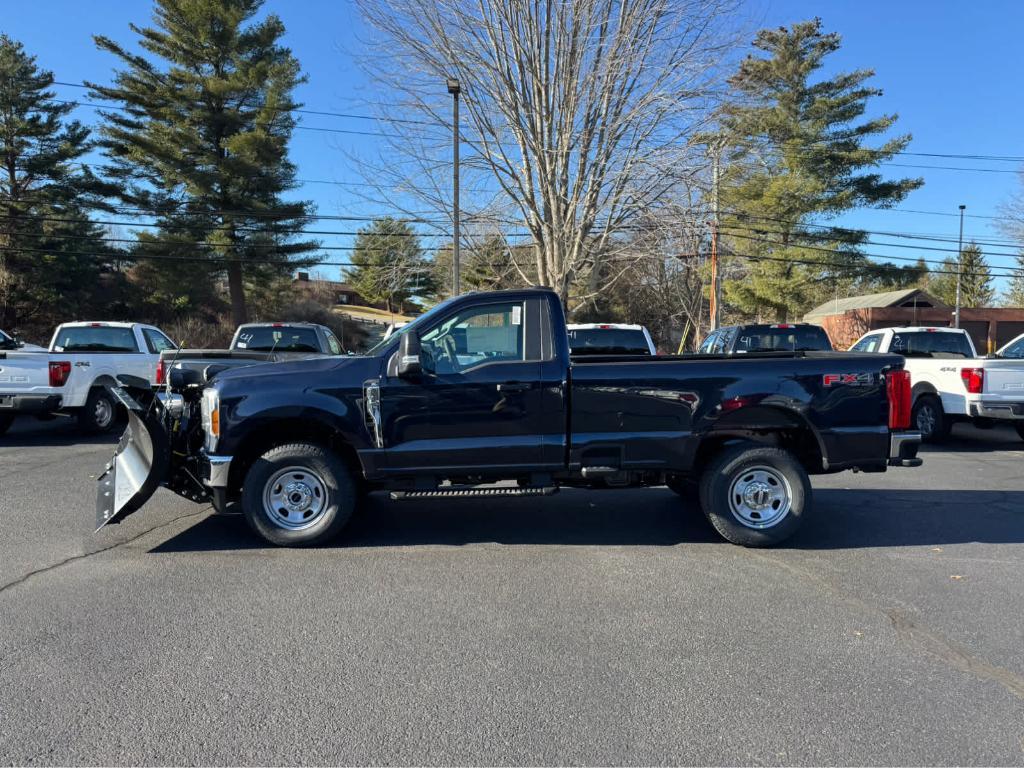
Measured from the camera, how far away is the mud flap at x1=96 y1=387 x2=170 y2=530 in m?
5.32

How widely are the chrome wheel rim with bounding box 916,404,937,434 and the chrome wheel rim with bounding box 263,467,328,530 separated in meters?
9.92

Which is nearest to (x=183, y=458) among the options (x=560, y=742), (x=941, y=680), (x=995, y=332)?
(x=560, y=742)

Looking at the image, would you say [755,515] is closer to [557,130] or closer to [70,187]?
[557,130]

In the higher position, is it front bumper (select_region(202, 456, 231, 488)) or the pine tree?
the pine tree

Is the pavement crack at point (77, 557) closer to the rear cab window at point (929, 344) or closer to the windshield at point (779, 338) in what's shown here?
the windshield at point (779, 338)

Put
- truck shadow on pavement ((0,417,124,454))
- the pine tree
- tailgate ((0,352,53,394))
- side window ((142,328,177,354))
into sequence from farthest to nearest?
1. the pine tree
2. side window ((142,328,177,354))
3. truck shadow on pavement ((0,417,124,454))
4. tailgate ((0,352,53,394))

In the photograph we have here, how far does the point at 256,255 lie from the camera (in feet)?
112

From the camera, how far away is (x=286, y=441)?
580cm

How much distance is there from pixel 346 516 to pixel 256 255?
3126 cm

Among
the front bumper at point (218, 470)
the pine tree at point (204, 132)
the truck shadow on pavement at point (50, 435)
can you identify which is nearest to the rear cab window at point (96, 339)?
the truck shadow on pavement at point (50, 435)

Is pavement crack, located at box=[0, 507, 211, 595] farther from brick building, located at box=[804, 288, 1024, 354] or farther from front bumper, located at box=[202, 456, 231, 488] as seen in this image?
brick building, located at box=[804, 288, 1024, 354]

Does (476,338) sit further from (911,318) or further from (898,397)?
(911,318)

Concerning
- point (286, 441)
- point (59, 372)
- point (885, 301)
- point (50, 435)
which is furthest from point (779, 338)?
point (885, 301)

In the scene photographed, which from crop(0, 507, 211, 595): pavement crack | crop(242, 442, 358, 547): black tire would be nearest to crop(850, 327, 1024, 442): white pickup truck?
crop(242, 442, 358, 547): black tire
